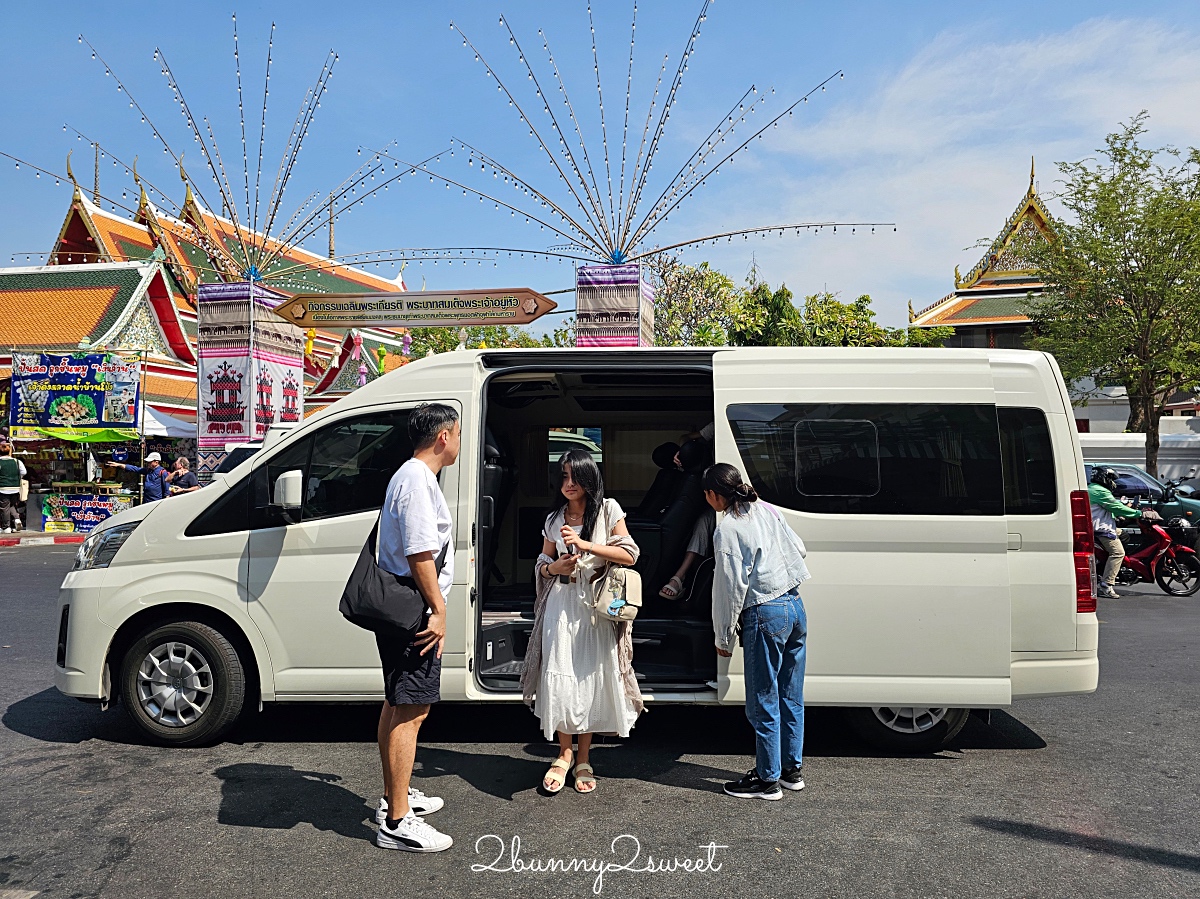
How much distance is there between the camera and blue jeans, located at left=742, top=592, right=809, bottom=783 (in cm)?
452

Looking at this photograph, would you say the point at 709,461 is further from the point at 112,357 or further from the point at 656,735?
the point at 112,357

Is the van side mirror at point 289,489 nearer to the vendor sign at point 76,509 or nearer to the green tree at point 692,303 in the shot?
the vendor sign at point 76,509

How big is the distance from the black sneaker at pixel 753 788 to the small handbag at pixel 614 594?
3.14 feet

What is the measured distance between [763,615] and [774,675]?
0.30 metres

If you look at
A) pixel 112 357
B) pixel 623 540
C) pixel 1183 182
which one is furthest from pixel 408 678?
pixel 1183 182

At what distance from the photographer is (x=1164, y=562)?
12039 mm

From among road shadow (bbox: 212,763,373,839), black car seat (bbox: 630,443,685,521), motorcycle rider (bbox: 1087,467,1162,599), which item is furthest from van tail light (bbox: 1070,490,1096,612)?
motorcycle rider (bbox: 1087,467,1162,599)

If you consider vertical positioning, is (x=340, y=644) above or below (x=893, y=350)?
below

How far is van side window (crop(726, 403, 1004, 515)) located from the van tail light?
1.38 feet

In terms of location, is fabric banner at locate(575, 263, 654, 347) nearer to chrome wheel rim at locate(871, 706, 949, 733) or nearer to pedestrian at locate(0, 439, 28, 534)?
chrome wheel rim at locate(871, 706, 949, 733)

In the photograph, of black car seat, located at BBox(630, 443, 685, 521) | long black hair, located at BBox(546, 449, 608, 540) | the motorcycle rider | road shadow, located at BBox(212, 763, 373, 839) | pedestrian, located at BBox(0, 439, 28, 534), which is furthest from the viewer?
pedestrian, located at BBox(0, 439, 28, 534)

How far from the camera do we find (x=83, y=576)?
5.37 meters

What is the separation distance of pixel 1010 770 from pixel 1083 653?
73cm

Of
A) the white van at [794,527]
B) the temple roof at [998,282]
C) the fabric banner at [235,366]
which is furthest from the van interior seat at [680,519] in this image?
the temple roof at [998,282]
